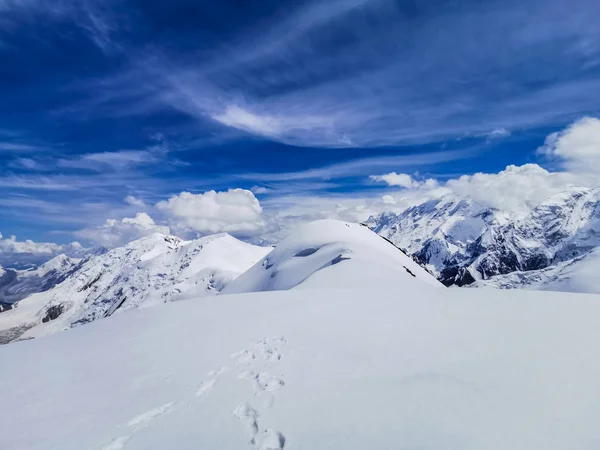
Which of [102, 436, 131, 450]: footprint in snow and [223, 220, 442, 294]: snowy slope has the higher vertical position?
[102, 436, 131, 450]: footprint in snow

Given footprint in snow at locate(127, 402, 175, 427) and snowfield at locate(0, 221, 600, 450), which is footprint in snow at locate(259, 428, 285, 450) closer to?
snowfield at locate(0, 221, 600, 450)

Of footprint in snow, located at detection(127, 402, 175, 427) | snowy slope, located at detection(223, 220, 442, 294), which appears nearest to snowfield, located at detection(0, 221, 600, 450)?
footprint in snow, located at detection(127, 402, 175, 427)

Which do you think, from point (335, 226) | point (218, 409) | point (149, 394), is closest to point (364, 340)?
point (218, 409)

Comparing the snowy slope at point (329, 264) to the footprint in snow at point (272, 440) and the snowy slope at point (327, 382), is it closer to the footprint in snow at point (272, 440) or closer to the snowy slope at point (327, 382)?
the snowy slope at point (327, 382)

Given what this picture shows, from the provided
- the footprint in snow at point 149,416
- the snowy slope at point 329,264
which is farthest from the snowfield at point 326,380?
the snowy slope at point 329,264

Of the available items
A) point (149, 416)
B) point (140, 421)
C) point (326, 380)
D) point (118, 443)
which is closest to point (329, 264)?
point (326, 380)

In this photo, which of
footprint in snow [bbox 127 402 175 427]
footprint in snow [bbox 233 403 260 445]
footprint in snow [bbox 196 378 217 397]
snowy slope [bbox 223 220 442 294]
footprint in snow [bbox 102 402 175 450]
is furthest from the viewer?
snowy slope [bbox 223 220 442 294]

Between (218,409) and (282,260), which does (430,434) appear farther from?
(282,260)

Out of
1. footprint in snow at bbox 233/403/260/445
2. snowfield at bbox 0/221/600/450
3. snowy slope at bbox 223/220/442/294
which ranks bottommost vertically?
snowy slope at bbox 223/220/442/294
